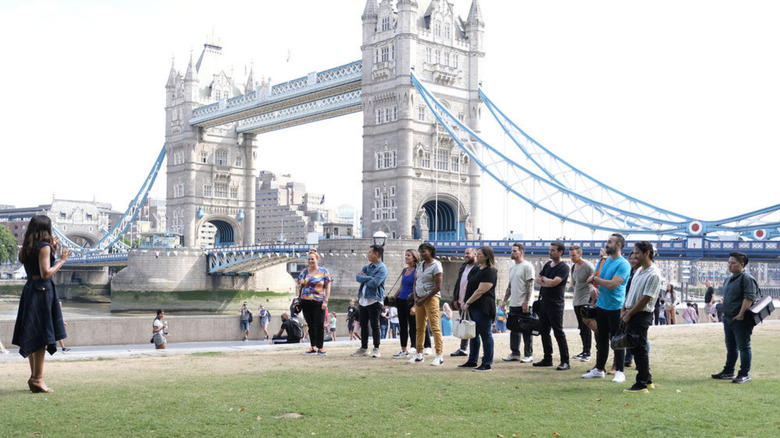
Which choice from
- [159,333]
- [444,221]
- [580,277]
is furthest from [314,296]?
[444,221]

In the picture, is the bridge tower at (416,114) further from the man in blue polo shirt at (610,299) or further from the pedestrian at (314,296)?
the man in blue polo shirt at (610,299)

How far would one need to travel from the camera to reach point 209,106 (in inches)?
2763

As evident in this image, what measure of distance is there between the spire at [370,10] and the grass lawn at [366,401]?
44892 millimetres

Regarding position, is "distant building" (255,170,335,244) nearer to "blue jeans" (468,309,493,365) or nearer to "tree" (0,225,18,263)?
"tree" (0,225,18,263)

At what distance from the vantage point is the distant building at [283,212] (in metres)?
152

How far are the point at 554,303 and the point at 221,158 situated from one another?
65797 millimetres

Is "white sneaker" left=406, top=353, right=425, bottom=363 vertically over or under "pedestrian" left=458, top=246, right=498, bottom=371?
under

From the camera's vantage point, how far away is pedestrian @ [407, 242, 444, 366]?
10.8 meters

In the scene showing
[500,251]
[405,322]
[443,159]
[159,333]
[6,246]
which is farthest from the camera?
[6,246]

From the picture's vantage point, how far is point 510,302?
1111 centimetres

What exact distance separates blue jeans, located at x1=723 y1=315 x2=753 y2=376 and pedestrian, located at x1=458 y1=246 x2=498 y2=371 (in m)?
2.77

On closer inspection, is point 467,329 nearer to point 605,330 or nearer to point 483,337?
point 483,337

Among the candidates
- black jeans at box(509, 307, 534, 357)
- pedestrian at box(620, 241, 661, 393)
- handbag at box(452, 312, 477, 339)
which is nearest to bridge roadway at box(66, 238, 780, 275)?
black jeans at box(509, 307, 534, 357)

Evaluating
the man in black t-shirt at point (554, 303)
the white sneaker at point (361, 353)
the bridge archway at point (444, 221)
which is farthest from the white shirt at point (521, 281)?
the bridge archway at point (444, 221)
